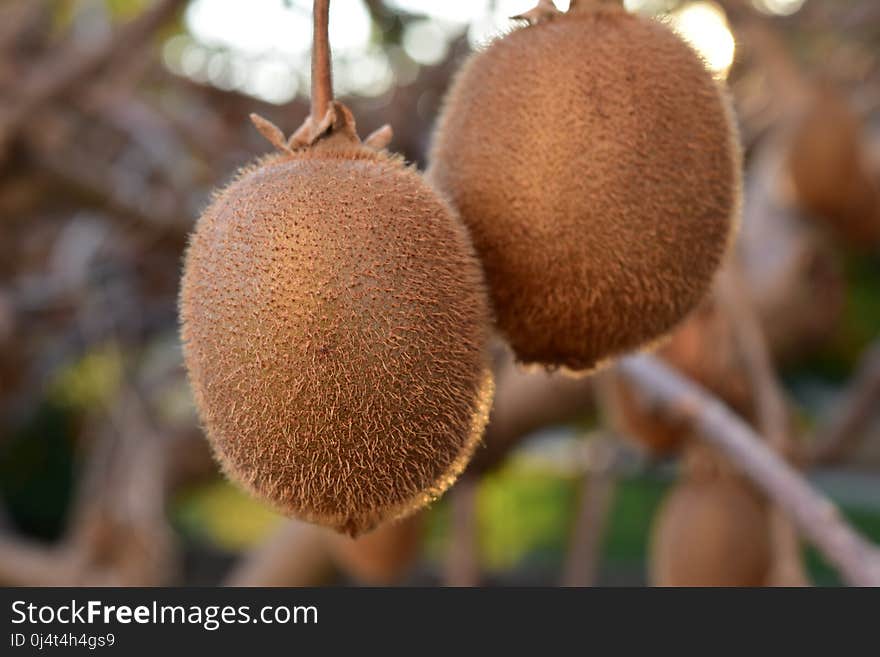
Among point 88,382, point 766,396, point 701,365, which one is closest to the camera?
point 766,396

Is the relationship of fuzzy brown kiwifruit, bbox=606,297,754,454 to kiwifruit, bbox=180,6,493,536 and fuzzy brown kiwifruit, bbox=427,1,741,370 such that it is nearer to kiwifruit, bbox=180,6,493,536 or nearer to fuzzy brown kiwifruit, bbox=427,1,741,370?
fuzzy brown kiwifruit, bbox=427,1,741,370

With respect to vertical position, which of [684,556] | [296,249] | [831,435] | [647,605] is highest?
[296,249]

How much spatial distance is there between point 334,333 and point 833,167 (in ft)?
6.27

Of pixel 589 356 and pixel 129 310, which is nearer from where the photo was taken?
pixel 589 356

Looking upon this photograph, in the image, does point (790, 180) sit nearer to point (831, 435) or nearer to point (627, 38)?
point (831, 435)

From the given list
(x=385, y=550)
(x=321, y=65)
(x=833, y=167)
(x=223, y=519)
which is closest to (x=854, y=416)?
(x=833, y=167)

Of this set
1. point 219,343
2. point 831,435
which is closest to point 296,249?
point 219,343

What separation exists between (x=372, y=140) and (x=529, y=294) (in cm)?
A: 16

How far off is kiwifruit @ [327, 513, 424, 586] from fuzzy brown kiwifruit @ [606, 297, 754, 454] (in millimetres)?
466

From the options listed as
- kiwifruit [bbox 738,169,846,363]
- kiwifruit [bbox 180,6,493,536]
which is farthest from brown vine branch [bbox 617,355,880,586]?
kiwifruit [bbox 738,169,846,363]

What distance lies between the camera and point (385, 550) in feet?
6.62

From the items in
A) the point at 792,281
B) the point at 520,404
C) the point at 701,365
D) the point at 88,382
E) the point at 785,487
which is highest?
the point at 785,487

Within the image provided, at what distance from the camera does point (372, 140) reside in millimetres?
775

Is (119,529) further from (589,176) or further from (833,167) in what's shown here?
(589,176)
